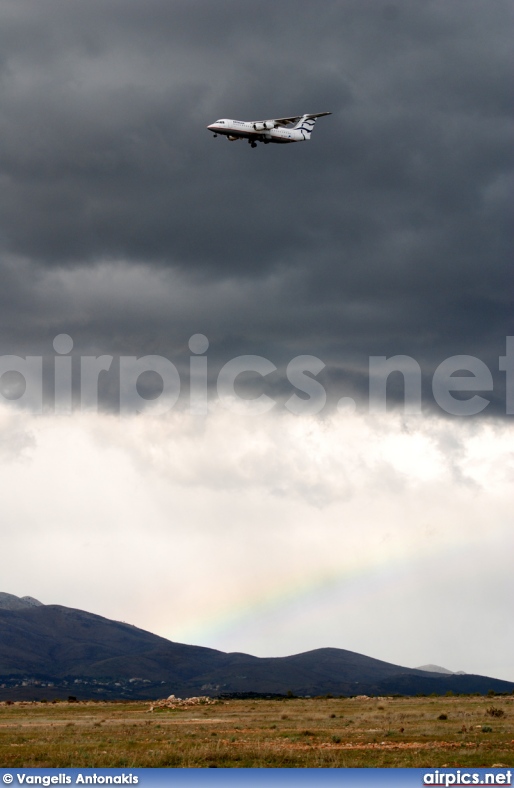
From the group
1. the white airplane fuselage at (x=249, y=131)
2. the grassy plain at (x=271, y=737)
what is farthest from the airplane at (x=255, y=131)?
the grassy plain at (x=271, y=737)

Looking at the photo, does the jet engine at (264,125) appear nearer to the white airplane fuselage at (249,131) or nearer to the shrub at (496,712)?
the white airplane fuselage at (249,131)

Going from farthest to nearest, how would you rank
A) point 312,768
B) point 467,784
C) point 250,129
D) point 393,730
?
point 250,129, point 393,730, point 312,768, point 467,784

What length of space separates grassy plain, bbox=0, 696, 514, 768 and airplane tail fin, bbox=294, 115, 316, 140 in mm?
100895

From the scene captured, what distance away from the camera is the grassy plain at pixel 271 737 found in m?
40.8

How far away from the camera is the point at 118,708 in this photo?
309 ft

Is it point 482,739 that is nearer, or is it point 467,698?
point 482,739

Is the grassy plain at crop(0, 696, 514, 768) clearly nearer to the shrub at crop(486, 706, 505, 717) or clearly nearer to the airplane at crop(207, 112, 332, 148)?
the shrub at crop(486, 706, 505, 717)

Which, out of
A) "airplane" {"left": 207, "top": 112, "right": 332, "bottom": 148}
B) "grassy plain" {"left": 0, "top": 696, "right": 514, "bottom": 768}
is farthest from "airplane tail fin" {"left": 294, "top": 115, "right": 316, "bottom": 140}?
"grassy plain" {"left": 0, "top": 696, "right": 514, "bottom": 768}

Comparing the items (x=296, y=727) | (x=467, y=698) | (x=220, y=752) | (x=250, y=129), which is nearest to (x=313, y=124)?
(x=250, y=129)

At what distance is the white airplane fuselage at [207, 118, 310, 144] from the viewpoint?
13400 cm

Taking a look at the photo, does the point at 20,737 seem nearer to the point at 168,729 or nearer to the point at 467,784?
the point at 168,729

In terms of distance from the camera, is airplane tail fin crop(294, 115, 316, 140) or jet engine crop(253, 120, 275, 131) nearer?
jet engine crop(253, 120, 275, 131)

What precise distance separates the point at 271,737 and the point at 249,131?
3995 inches

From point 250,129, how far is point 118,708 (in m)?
83.9
